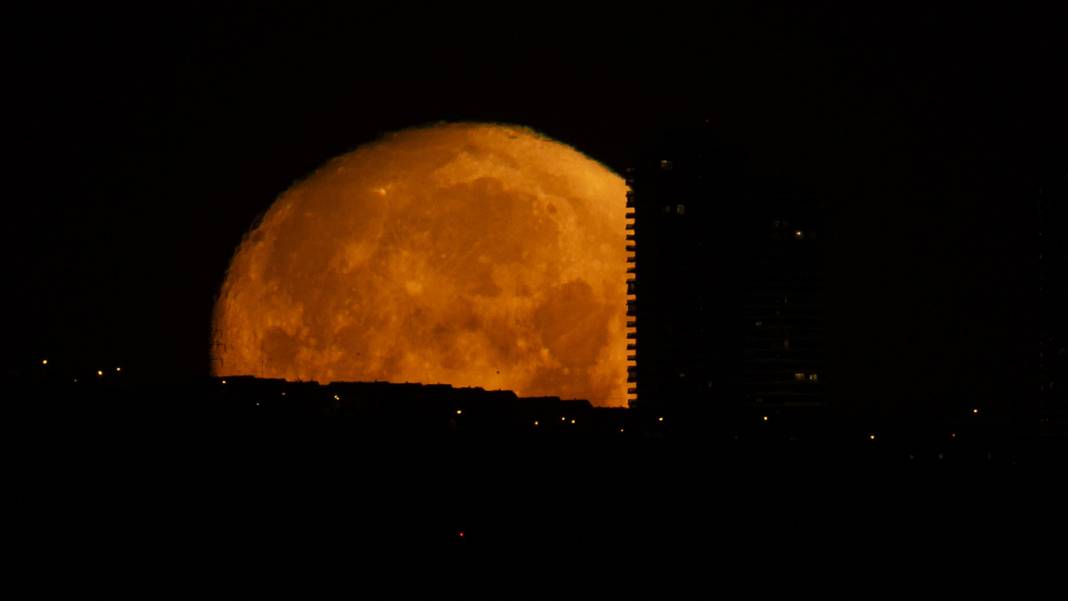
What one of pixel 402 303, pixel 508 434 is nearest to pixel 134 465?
pixel 508 434

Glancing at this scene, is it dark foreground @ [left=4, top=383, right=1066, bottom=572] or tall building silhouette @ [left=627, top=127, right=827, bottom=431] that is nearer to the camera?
dark foreground @ [left=4, top=383, right=1066, bottom=572]

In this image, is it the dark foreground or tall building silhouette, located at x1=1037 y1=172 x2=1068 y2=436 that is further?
tall building silhouette, located at x1=1037 y1=172 x2=1068 y2=436

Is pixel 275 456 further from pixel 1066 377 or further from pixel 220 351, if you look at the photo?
pixel 1066 377

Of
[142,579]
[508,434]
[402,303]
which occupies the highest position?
[402,303]

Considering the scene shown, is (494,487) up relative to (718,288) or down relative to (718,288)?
down

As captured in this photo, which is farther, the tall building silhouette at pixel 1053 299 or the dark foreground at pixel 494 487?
the tall building silhouette at pixel 1053 299

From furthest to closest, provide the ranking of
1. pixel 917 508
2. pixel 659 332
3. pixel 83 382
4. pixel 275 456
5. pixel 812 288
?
1. pixel 812 288
2. pixel 659 332
3. pixel 83 382
4. pixel 275 456
5. pixel 917 508

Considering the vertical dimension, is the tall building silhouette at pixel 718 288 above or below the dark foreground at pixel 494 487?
above

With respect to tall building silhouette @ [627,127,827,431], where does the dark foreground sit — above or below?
below

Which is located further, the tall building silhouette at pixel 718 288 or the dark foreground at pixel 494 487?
the tall building silhouette at pixel 718 288

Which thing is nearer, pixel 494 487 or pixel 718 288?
pixel 494 487

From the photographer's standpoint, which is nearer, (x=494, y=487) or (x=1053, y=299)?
(x=494, y=487)
